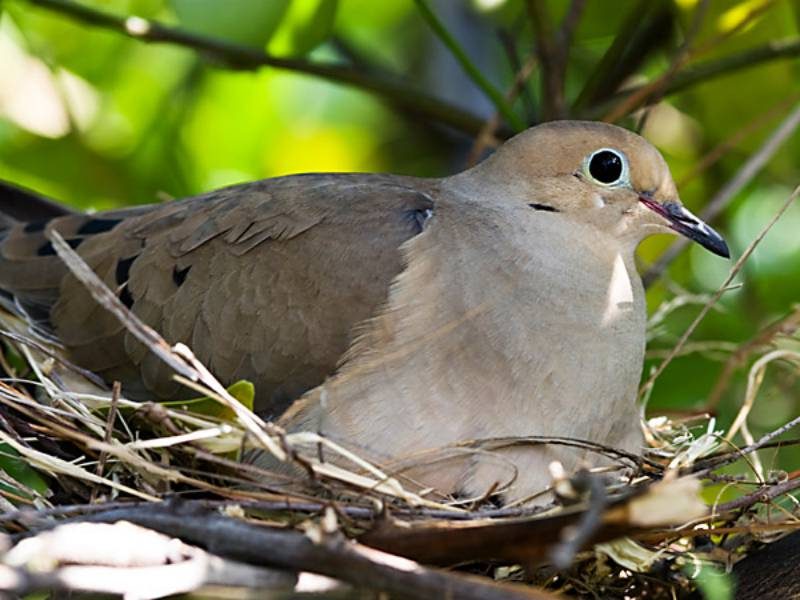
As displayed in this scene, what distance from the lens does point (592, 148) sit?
3.02m

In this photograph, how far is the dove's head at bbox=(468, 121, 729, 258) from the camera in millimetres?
3008

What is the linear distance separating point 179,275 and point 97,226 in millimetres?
547

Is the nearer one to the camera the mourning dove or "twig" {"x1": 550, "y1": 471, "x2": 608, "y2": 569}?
"twig" {"x1": 550, "y1": 471, "x2": 608, "y2": 569}

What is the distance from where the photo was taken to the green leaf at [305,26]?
3.54 metres

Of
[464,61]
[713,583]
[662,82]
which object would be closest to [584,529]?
[713,583]

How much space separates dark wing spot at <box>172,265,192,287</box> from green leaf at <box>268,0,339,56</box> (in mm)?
735

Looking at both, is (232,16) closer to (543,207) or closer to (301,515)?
(543,207)

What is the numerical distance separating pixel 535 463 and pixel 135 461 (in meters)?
0.87

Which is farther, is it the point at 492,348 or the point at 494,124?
the point at 494,124

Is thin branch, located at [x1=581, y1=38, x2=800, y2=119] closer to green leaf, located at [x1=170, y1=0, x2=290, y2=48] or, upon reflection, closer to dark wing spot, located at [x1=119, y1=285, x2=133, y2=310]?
green leaf, located at [x1=170, y1=0, x2=290, y2=48]

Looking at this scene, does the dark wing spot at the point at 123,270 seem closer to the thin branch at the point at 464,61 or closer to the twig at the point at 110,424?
the twig at the point at 110,424

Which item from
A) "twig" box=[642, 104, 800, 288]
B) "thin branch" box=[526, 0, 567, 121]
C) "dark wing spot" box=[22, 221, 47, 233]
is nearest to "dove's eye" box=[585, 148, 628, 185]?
"twig" box=[642, 104, 800, 288]

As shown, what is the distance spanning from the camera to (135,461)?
2480 mm

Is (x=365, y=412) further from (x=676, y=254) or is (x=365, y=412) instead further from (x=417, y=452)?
(x=676, y=254)
